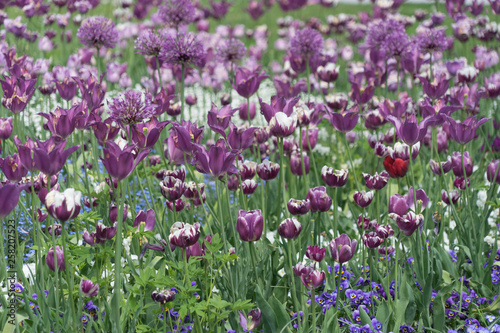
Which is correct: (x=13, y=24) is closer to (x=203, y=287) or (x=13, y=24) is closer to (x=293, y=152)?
(x=293, y=152)

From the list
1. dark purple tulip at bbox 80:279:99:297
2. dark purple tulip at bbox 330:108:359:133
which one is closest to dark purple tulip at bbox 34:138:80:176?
dark purple tulip at bbox 80:279:99:297

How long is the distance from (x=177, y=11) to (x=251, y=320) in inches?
107

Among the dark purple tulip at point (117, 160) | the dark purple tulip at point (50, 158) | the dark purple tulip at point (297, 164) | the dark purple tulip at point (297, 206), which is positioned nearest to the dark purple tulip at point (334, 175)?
the dark purple tulip at point (297, 206)

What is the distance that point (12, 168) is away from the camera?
202 centimetres

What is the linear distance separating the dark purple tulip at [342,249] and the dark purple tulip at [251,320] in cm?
35

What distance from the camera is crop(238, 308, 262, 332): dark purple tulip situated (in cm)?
203

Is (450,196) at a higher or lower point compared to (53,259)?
lower

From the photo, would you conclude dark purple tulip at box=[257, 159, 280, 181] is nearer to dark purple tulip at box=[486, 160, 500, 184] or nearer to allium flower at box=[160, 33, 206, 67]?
allium flower at box=[160, 33, 206, 67]

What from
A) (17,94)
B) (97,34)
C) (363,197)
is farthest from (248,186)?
(97,34)

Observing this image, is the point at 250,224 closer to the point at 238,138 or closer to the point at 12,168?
the point at 238,138

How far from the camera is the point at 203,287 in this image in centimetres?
239

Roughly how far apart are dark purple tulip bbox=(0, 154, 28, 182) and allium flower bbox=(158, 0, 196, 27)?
2.37m

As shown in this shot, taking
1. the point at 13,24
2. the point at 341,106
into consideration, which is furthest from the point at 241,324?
the point at 13,24

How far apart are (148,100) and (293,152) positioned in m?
1.26
